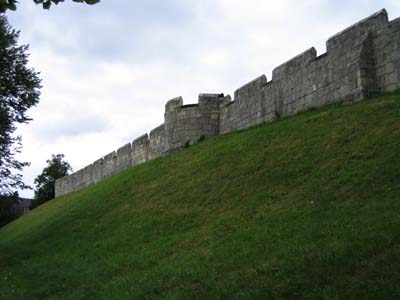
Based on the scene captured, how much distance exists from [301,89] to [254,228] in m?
8.44

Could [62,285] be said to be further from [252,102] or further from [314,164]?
[252,102]

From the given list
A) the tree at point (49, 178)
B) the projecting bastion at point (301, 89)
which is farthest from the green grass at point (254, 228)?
the tree at point (49, 178)

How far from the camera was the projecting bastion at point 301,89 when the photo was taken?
575 inches

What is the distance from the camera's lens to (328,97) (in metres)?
16.1

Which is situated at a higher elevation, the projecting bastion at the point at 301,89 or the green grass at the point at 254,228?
the projecting bastion at the point at 301,89

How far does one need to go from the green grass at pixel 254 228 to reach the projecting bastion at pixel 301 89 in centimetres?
78

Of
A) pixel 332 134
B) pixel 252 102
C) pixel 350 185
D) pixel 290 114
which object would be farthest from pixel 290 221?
pixel 252 102

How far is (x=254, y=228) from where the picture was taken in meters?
9.72

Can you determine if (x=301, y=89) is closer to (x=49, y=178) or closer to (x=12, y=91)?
(x=12, y=91)

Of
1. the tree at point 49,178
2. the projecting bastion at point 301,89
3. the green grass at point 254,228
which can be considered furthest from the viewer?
the tree at point 49,178

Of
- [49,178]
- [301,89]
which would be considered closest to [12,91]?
[301,89]

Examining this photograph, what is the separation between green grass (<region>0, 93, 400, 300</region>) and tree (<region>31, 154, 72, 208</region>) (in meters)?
25.1

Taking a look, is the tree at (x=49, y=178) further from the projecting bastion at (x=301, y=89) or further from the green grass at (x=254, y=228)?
the green grass at (x=254, y=228)

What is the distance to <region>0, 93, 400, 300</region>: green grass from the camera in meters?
6.89
